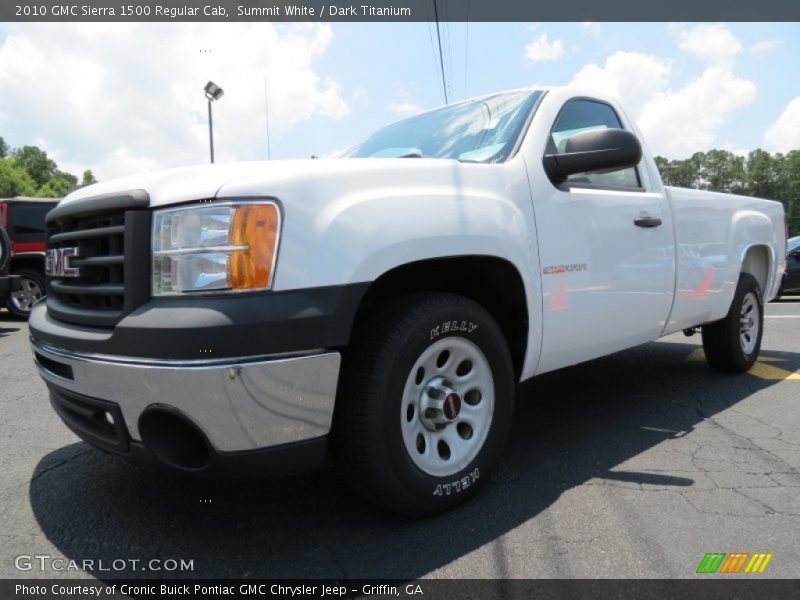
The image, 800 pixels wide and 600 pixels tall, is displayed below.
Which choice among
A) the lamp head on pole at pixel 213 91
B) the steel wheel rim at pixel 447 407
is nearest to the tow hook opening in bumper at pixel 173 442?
the steel wheel rim at pixel 447 407

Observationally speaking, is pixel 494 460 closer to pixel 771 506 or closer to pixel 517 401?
pixel 771 506

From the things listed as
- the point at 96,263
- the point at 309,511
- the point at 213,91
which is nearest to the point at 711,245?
the point at 309,511

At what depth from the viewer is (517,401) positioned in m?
4.14

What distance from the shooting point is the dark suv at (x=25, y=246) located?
937 cm

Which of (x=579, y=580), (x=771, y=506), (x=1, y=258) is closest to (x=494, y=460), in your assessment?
(x=579, y=580)

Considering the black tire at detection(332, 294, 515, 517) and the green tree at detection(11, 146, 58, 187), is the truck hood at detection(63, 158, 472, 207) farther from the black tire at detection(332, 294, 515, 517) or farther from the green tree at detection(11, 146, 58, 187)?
the green tree at detection(11, 146, 58, 187)

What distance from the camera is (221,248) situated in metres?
1.86

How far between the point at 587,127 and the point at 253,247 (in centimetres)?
235

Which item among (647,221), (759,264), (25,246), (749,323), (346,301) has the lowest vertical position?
(749,323)

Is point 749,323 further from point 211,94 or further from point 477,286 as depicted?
point 211,94

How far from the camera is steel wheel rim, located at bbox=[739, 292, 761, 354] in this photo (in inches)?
185

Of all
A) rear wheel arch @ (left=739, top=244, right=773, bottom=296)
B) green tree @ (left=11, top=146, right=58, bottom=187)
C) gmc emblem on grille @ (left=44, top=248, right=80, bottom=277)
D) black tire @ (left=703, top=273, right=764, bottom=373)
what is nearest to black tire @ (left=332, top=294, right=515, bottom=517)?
gmc emblem on grille @ (left=44, top=248, right=80, bottom=277)

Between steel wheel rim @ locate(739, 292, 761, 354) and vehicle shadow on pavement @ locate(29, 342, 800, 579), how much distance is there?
1.54m

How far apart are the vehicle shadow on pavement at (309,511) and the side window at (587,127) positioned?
4.75ft
